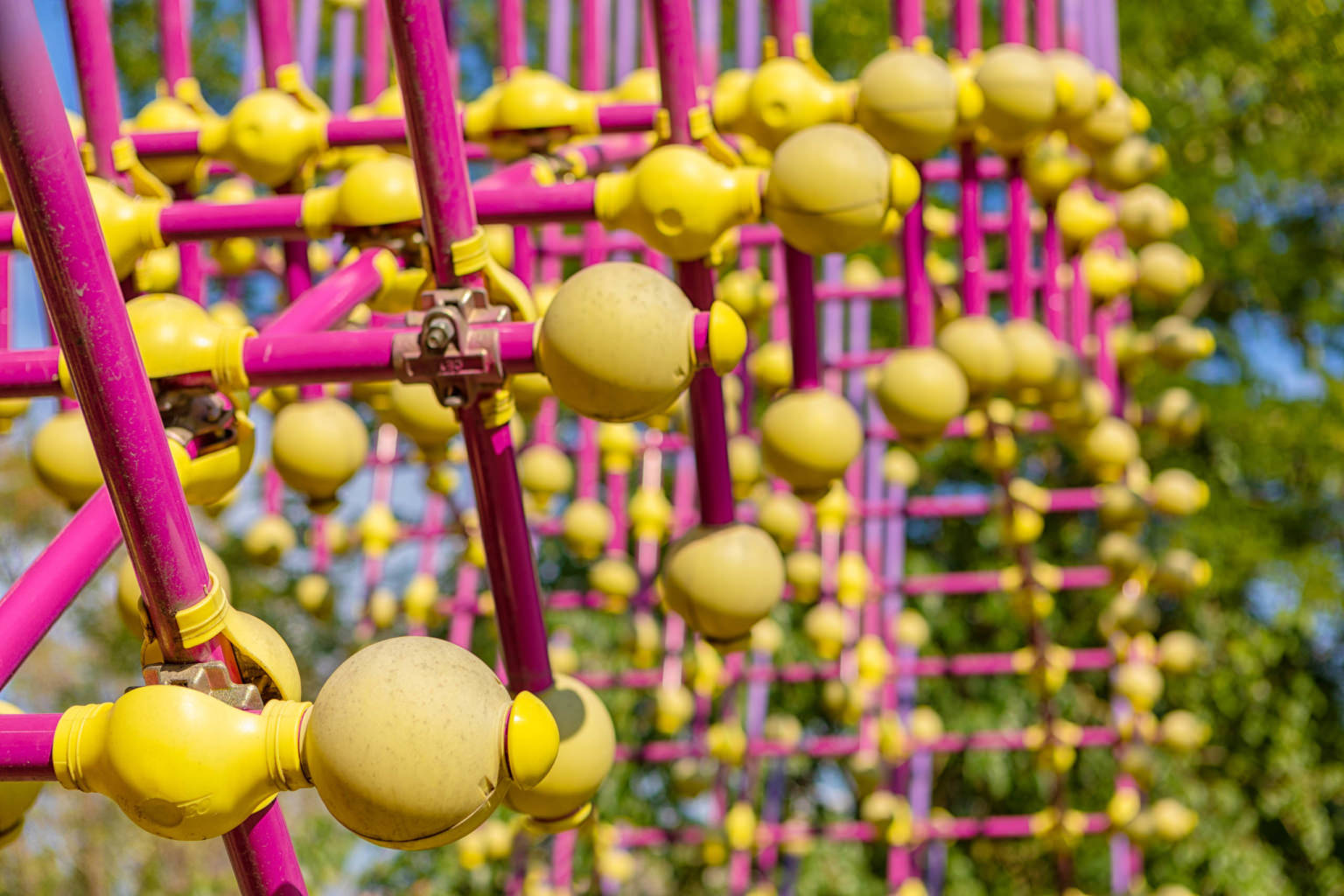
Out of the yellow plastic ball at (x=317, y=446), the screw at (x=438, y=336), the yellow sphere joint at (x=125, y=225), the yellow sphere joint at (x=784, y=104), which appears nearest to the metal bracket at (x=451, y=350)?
the screw at (x=438, y=336)

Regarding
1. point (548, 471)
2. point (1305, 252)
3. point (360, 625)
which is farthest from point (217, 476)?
point (1305, 252)

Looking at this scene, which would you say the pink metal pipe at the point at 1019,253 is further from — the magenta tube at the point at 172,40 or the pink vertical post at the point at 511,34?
the magenta tube at the point at 172,40

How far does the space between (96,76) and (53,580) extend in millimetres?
650

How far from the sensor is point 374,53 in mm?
2314

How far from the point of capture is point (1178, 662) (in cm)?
308

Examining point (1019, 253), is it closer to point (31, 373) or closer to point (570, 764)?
point (570, 764)

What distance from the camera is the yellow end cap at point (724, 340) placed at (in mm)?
987

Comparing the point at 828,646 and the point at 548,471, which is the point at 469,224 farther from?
the point at 828,646

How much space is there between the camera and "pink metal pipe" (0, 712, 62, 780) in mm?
806

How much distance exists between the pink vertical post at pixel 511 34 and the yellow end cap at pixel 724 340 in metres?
1.17

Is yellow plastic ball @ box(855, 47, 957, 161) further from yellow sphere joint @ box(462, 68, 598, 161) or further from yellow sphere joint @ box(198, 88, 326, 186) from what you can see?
yellow sphere joint @ box(198, 88, 326, 186)

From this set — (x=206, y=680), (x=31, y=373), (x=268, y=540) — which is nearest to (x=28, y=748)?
(x=206, y=680)

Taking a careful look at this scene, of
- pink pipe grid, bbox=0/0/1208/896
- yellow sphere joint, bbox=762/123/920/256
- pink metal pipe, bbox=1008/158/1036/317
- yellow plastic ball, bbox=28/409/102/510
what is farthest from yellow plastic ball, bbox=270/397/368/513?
pink metal pipe, bbox=1008/158/1036/317

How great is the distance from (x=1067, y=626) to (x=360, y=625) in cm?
265
